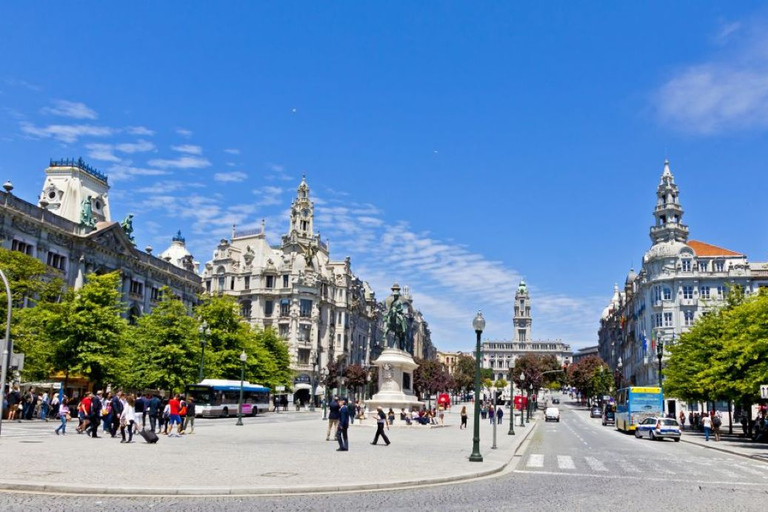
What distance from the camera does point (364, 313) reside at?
125m

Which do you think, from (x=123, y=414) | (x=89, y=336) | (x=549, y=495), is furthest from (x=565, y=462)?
(x=89, y=336)

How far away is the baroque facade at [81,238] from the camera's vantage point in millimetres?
54713

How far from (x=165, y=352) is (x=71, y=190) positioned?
27034mm

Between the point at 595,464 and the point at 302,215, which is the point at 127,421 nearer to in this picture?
the point at 595,464

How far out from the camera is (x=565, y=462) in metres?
23.7

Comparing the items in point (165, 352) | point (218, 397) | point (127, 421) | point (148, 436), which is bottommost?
point (218, 397)

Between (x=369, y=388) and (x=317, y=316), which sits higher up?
(x=317, y=316)

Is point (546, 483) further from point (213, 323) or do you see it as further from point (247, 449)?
point (213, 323)

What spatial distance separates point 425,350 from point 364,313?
67.4 metres

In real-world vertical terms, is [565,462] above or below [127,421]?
below

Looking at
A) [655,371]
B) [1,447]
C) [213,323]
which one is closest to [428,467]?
[1,447]

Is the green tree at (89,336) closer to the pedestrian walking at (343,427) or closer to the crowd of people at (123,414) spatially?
the crowd of people at (123,414)

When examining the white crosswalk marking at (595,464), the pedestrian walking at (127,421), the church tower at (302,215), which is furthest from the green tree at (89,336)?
the church tower at (302,215)

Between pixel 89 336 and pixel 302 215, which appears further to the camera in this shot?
pixel 302 215
